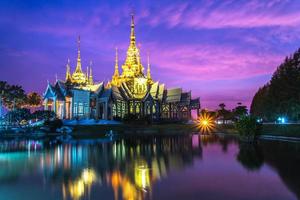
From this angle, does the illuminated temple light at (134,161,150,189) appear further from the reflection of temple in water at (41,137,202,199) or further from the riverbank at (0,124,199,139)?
the riverbank at (0,124,199,139)

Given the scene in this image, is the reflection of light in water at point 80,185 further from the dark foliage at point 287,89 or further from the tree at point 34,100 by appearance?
the tree at point 34,100

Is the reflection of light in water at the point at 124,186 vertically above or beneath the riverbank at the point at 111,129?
beneath

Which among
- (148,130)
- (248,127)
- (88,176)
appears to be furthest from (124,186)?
(148,130)

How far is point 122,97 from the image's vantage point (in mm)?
67750

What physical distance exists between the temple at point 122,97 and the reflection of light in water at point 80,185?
149 ft

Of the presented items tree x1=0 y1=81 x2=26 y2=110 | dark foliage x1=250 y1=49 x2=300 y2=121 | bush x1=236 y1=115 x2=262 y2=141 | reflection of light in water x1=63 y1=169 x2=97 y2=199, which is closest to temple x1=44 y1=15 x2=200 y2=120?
tree x1=0 y1=81 x2=26 y2=110

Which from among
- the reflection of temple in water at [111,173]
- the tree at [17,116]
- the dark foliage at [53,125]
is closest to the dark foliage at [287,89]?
the reflection of temple in water at [111,173]

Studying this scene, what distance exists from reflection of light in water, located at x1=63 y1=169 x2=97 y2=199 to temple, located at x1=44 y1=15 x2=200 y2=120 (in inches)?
1788

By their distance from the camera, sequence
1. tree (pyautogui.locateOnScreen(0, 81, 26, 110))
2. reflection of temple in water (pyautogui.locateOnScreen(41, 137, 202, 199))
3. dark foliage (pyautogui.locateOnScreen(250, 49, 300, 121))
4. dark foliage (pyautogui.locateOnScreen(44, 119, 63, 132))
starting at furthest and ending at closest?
tree (pyautogui.locateOnScreen(0, 81, 26, 110)), dark foliage (pyautogui.locateOnScreen(44, 119, 63, 132)), dark foliage (pyautogui.locateOnScreen(250, 49, 300, 121)), reflection of temple in water (pyautogui.locateOnScreen(41, 137, 202, 199))

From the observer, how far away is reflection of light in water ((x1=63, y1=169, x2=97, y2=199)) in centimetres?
1080

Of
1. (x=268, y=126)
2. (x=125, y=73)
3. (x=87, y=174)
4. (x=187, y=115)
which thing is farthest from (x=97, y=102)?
(x=87, y=174)

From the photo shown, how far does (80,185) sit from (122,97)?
5584cm

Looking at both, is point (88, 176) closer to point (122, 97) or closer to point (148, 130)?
point (148, 130)

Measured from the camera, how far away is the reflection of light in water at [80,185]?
10802mm
